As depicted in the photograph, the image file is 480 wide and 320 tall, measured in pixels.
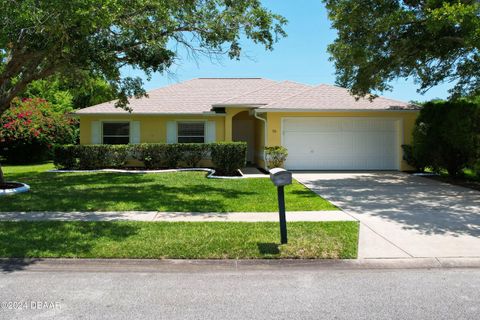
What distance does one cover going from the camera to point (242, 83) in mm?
25359

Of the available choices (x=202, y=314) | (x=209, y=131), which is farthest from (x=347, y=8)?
(x=202, y=314)

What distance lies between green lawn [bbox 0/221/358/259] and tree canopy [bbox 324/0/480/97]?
677cm

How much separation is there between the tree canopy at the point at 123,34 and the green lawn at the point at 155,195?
343 centimetres

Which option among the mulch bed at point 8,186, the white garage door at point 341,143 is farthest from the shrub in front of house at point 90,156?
the white garage door at point 341,143

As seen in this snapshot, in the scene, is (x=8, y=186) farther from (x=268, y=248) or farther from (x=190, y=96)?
(x=190, y=96)

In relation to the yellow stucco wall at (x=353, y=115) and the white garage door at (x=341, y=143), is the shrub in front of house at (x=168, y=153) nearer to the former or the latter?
the yellow stucco wall at (x=353, y=115)

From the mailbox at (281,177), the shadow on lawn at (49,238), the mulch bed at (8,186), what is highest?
the mailbox at (281,177)

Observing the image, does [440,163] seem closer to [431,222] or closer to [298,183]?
[298,183]

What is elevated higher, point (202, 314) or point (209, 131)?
point (209, 131)

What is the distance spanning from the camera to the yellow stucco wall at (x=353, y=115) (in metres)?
19.1

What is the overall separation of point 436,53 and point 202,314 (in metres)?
12.5

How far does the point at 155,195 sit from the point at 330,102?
34.5 ft

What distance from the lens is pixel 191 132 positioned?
21.0 metres

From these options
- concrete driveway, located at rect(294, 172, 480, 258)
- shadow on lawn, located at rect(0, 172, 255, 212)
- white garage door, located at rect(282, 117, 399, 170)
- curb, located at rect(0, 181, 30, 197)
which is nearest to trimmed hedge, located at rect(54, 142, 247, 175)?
shadow on lawn, located at rect(0, 172, 255, 212)
